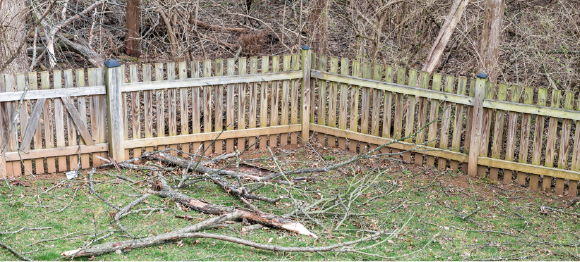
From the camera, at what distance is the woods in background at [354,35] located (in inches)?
347

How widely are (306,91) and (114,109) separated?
9.53 ft

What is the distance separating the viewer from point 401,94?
834 centimetres

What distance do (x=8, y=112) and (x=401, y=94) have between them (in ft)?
17.1

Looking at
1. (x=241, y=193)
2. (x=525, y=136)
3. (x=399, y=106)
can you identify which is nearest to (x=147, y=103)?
(x=241, y=193)

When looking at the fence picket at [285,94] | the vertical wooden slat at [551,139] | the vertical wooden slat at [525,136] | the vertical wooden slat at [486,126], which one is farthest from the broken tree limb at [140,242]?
the vertical wooden slat at [551,139]

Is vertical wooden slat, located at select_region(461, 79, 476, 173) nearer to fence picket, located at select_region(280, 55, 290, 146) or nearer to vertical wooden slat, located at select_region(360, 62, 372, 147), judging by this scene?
vertical wooden slat, located at select_region(360, 62, 372, 147)

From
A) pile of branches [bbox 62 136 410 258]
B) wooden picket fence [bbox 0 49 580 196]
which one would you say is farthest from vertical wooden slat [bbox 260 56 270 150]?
pile of branches [bbox 62 136 410 258]

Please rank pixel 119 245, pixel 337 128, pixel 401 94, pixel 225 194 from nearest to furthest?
pixel 119 245 → pixel 225 194 → pixel 401 94 → pixel 337 128

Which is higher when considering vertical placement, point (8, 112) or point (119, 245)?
point (8, 112)

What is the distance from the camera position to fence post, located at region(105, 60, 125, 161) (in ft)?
25.0

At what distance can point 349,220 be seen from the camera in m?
6.44

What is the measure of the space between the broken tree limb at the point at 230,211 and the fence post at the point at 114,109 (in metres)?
1.29

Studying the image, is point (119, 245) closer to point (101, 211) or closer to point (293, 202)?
point (101, 211)

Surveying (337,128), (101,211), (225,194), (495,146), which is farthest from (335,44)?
(101,211)
